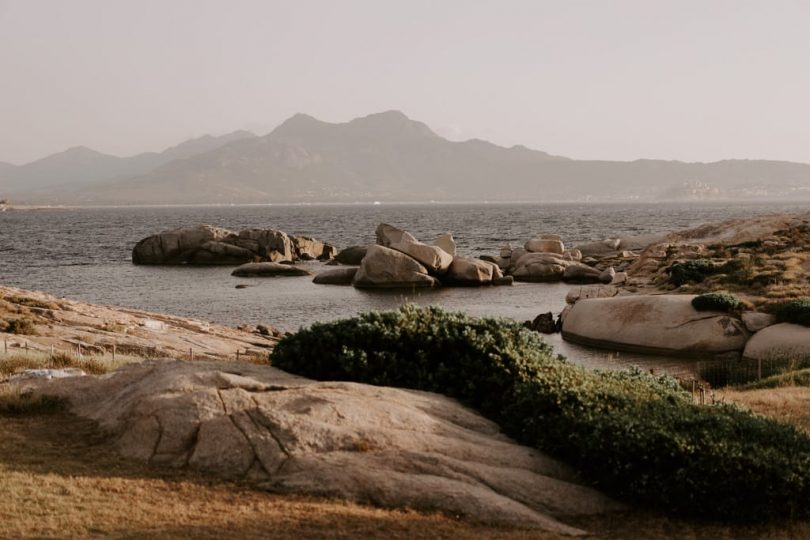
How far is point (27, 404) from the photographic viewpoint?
1502cm

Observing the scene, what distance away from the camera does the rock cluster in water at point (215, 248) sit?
260 feet

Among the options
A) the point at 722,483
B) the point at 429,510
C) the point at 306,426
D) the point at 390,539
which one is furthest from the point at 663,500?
the point at 306,426

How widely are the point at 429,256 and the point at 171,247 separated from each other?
32.1 m

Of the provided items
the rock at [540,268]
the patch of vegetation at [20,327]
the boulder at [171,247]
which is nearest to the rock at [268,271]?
the boulder at [171,247]

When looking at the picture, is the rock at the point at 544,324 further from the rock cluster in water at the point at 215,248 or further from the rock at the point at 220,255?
the rock at the point at 220,255

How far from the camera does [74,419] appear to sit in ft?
47.5

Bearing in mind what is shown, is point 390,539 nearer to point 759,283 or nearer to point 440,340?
point 440,340

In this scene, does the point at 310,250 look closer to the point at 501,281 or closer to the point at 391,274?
the point at 391,274

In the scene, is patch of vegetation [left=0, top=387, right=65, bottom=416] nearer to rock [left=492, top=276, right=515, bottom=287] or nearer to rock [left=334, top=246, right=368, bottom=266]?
rock [left=492, top=276, right=515, bottom=287]

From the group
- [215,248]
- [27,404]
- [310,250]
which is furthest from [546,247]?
[27,404]

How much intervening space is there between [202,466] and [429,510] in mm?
3506

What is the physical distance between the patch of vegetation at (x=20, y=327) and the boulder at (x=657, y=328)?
77.4 ft

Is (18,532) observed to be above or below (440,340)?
below

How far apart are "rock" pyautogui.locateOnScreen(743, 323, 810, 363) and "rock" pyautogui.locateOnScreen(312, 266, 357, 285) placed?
34.6 metres
